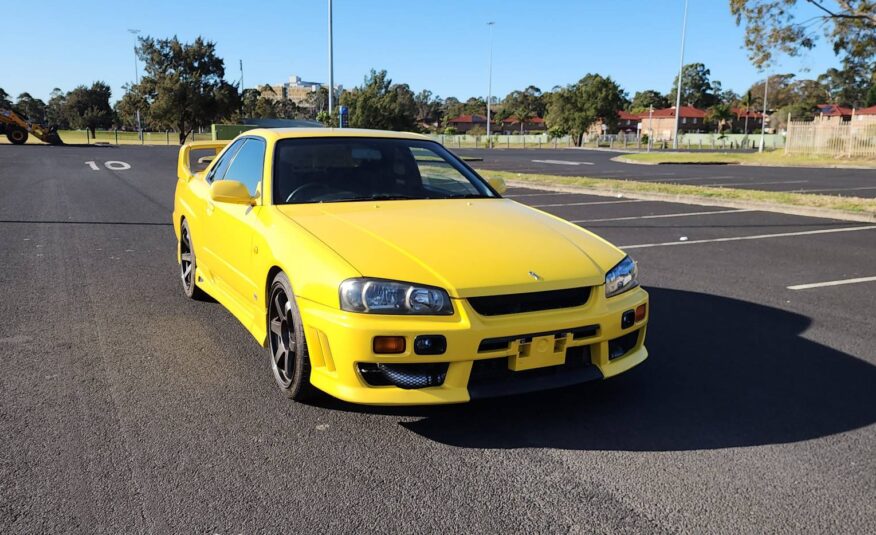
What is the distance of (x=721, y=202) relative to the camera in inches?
514

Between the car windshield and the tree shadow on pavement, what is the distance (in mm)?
1591

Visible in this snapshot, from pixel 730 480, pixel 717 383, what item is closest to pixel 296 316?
pixel 730 480

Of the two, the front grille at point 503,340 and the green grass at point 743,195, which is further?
the green grass at point 743,195

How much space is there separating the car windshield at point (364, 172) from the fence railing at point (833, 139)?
116ft

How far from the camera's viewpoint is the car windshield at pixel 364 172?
438cm

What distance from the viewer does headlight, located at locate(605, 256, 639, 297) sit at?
3527 mm

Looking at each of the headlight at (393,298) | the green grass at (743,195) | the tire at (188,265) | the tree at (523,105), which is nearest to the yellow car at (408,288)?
the headlight at (393,298)

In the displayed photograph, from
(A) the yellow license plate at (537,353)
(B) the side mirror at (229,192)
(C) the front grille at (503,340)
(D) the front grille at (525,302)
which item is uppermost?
(B) the side mirror at (229,192)

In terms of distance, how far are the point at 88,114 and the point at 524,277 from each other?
86.0 metres

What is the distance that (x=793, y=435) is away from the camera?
3.33 metres

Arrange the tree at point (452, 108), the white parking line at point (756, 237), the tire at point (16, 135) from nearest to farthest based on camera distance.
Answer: the white parking line at point (756, 237) → the tire at point (16, 135) → the tree at point (452, 108)

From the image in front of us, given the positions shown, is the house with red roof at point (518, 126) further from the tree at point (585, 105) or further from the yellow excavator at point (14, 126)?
the yellow excavator at point (14, 126)

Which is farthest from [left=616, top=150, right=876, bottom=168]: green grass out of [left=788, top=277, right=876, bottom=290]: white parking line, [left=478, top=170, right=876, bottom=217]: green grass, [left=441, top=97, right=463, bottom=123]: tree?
[left=441, top=97, right=463, bottom=123]: tree

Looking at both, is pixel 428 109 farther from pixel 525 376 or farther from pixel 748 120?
pixel 525 376
